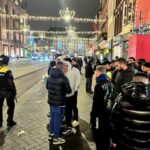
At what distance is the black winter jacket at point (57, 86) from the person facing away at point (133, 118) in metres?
2.72

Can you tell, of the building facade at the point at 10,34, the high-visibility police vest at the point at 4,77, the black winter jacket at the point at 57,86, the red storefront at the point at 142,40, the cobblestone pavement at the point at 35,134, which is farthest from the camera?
the building facade at the point at 10,34

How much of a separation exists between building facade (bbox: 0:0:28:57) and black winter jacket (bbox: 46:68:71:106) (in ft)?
227

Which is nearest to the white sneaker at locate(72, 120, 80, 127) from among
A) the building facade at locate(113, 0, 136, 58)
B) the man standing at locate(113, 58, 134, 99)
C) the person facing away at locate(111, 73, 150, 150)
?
the man standing at locate(113, 58, 134, 99)

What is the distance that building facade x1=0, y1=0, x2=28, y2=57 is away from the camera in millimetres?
82919

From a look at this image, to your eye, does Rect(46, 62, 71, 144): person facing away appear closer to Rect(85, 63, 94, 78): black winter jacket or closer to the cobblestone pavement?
the cobblestone pavement

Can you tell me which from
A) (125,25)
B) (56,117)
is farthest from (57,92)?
(125,25)

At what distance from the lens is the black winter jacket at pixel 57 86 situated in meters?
5.84

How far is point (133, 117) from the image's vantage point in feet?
10.1

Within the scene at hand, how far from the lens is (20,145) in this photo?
609 cm

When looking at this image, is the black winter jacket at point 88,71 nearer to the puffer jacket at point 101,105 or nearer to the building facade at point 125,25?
the building facade at point 125,25

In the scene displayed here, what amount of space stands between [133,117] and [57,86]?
3.01 meters

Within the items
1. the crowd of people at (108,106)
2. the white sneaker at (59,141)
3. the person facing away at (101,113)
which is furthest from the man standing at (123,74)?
the person facing away at (101,113)

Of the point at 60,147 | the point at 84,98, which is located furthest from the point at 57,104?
the point at 84,98

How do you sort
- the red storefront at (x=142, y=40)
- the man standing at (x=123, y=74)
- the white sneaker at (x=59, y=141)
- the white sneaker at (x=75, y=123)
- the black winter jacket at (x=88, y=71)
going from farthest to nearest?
1. the red storefront at (x=142, y=40)
2. the black winter jacket at (x=88, y=71)
3. the white sneaker at (x=75, y=123)
4. the man standing at (x=123, y=74)
5. the white sneaker at (x=59, y=141)
